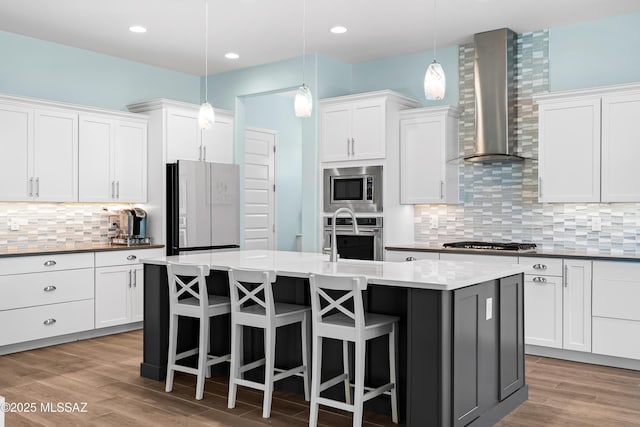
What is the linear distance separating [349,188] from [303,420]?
3.03 meters

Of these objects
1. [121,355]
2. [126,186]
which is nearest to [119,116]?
[126,186]

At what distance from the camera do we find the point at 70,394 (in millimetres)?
3949

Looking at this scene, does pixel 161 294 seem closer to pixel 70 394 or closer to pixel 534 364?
pixel 70 394

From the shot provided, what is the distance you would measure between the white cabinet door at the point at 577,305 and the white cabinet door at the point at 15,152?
485 centimetres

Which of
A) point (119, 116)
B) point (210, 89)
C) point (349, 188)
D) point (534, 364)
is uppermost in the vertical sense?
point (210, 89)

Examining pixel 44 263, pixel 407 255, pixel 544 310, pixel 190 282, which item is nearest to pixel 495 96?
pixel 407 255

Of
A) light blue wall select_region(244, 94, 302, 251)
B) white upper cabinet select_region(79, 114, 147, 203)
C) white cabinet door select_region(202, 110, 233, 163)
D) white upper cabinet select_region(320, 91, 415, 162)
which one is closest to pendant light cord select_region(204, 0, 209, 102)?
white cabinet door select_region(202, 110, 233, 163)

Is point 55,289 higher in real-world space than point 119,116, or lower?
lower

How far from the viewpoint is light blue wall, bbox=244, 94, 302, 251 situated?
824cm

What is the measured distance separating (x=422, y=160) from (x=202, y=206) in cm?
243

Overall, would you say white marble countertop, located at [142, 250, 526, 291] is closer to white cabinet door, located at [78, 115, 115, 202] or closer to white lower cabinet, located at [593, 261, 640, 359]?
white lower cabinet, located at [593, 261, 640, 359]

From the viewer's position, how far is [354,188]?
6039 millimetres

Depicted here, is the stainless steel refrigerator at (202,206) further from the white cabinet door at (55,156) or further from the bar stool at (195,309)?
the bar stool at (195,309)

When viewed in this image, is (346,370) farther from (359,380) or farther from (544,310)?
(544,310)
